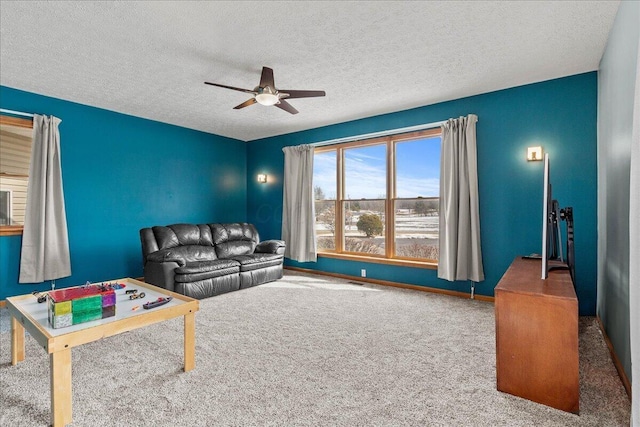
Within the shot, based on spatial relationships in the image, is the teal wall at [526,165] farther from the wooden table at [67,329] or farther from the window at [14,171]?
the window at [14,171]

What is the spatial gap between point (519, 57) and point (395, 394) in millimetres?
3262

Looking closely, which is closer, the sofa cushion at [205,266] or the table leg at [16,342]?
the table leg at [16,342]

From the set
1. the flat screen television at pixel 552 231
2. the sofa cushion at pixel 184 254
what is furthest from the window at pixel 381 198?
the sofa cushion at pixel 184 254

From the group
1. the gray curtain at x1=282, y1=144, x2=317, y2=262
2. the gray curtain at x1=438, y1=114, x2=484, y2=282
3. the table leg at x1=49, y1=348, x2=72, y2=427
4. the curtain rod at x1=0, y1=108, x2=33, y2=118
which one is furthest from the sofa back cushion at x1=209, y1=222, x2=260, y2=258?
the table leg at x1=49, y1=348, x2=72, y2=427

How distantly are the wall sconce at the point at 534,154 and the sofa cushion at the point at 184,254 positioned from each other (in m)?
4.46

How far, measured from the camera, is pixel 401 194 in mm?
5227

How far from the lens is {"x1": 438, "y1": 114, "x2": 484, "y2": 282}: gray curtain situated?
427cm

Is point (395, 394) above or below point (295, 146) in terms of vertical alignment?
below

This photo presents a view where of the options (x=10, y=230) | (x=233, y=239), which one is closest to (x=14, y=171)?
(x=10, y=230)

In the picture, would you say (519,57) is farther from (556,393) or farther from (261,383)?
(261,383)

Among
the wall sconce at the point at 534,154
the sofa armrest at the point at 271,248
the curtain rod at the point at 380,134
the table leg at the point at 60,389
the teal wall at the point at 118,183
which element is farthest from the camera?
the sofa armrest at the point at 271,248

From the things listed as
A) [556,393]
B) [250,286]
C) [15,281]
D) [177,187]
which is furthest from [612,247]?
[15,281]

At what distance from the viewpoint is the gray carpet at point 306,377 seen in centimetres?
190

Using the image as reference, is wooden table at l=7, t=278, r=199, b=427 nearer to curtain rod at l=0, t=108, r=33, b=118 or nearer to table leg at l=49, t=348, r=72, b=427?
table leg at l=49, t=348, r=72, b=427
